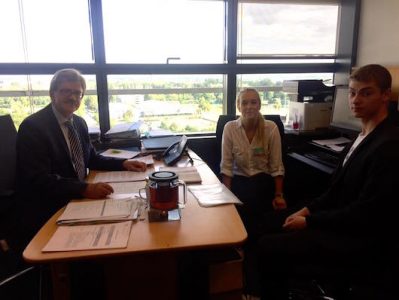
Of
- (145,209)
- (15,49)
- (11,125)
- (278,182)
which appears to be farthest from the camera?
(15,49)

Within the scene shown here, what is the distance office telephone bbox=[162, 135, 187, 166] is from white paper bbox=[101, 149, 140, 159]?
0.23 meters

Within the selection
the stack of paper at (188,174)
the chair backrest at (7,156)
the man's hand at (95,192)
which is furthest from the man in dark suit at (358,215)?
the chair backrest at (7,156)

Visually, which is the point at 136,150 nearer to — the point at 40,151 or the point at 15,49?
the point at 40,151

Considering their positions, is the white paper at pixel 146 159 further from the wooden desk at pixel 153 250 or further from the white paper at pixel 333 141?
the white paper at pixel 333 141

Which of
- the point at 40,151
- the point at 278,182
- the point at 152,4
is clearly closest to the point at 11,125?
the point at 40,151

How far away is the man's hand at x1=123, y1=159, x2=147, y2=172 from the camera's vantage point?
2.00 meters

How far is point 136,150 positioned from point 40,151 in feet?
3.13

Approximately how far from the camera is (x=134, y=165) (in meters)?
2.01

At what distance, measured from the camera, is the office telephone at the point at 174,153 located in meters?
2.12

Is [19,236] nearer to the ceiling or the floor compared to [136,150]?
nearer to the floor

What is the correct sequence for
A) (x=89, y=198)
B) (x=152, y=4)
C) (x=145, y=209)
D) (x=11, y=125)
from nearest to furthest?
(x=145, y=209) < (x=89, y=198) < (x=11, y=125) < (x=152, y=4)

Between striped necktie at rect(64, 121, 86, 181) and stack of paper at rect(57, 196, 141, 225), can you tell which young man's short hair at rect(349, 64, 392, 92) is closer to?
stack of paper at rect(57, 196, 141, 225)

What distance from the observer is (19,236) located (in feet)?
5.38

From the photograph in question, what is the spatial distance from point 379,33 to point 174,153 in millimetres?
2180
